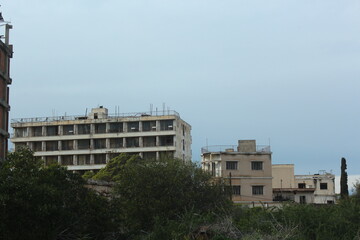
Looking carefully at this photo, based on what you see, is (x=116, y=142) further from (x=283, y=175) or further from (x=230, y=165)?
(x=283, y=175)

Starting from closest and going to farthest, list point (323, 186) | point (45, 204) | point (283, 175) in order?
point (45, 204)
point (323, 186)
point (283, 175)

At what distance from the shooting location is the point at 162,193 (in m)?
32.7

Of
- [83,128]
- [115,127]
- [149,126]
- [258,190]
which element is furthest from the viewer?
[83,128]

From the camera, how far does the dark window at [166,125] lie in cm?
8700

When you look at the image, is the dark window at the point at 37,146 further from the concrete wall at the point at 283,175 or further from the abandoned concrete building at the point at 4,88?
the abandoned concrete building at the point at 4,88

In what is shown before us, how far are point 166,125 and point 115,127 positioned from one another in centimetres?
865

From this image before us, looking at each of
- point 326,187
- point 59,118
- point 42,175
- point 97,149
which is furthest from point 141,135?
point 42,175

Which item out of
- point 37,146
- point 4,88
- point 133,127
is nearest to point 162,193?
point 4,88

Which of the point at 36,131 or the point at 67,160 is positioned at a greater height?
the point at 36,131

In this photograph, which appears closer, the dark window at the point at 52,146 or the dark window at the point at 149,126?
the dark window at the point at 149,126

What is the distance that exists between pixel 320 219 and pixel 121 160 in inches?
1695

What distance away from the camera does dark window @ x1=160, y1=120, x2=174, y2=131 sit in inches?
3425

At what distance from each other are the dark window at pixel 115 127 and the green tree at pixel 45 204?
58511mm

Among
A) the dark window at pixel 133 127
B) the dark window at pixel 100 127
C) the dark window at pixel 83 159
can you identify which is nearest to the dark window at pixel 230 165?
the dark window at pixel 133 127
